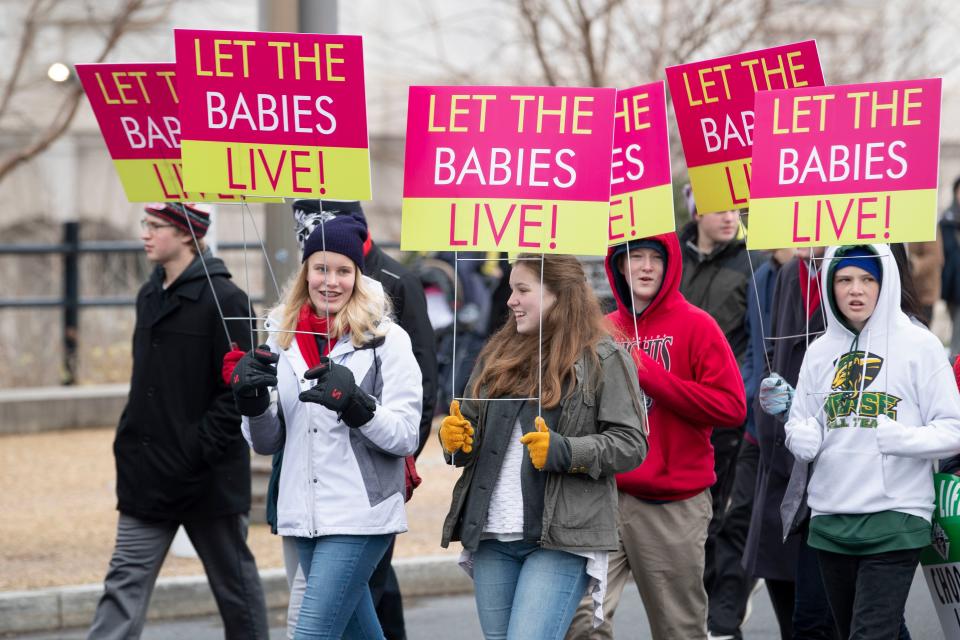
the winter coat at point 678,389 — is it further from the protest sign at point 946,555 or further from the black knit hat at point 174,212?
the black knit hat at point 174,212

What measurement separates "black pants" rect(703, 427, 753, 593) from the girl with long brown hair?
7.08 feet

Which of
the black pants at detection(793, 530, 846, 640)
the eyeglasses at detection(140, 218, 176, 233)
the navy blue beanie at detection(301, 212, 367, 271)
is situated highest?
the eyeglasses at detection(140, 218, 176, 233)

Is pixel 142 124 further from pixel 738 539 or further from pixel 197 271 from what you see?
pixel 738 539

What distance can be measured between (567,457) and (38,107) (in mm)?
15038

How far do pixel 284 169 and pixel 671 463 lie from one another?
5.59 feet

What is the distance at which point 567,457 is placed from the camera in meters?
4.60

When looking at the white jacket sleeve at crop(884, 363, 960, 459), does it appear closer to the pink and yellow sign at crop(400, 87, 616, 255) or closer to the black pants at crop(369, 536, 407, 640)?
the pink and yellow sign at crop(400, 87, 616, 255)

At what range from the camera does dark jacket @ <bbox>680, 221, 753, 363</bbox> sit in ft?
24.4

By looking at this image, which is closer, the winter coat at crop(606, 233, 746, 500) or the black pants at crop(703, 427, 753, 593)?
the winter coat at crop(606, 233, 746, 500)

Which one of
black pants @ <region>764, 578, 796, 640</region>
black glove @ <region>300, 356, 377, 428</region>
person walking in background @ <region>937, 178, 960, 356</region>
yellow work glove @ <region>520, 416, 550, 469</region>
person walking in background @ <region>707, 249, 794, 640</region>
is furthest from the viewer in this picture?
person walking in background @ <region>937, 178, 960, 356</region>

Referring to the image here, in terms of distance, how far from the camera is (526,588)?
4699 mm

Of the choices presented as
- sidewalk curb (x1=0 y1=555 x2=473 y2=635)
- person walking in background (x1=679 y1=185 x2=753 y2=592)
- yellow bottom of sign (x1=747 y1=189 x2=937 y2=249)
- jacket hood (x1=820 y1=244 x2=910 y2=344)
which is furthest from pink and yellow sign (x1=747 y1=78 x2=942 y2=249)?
sidewalk curb (x1=0 y1=555 x2=473 y2=635)

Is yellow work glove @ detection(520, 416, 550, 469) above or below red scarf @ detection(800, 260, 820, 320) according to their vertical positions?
below

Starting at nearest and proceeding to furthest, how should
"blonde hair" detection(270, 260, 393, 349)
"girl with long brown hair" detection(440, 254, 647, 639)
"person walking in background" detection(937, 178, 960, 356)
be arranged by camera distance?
"girl with long brown hair" detection(440, 254, 647, 639) → "blonde hair" detection(270, 260, 393, 349) → "person walking in background" detection(937, 178, 960, 356)
